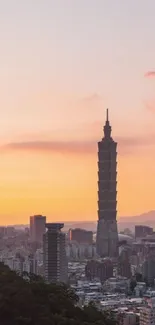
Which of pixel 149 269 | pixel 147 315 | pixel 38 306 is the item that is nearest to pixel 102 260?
pixel 149 269

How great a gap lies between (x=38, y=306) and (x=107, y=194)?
7778cm

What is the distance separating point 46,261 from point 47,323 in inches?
1938

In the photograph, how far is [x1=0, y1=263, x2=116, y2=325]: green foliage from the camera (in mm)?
13156

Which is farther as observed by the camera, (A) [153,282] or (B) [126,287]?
(A) [153,282]

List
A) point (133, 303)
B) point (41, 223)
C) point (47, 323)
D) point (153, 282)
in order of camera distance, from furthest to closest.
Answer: point (41, 223) → point (153, 282) → point (133, 303) → point (47, 323)

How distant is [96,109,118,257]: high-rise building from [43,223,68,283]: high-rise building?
2499cm

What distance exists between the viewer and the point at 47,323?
42.8ft

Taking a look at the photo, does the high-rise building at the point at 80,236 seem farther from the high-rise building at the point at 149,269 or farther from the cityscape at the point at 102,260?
the high-rise building at the point at 149,269

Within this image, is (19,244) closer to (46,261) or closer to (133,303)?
(46,261)

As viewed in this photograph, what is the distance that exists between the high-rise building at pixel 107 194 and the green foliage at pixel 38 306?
248 feet

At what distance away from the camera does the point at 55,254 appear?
210 ft

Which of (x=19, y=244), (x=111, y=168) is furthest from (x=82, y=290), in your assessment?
(x=19, y=244)

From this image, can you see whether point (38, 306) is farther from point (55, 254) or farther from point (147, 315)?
point (55, 254)

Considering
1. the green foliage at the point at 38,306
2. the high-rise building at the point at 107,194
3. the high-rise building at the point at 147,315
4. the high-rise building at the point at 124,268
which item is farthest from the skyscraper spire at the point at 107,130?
the green foliage at the point at 38,306
